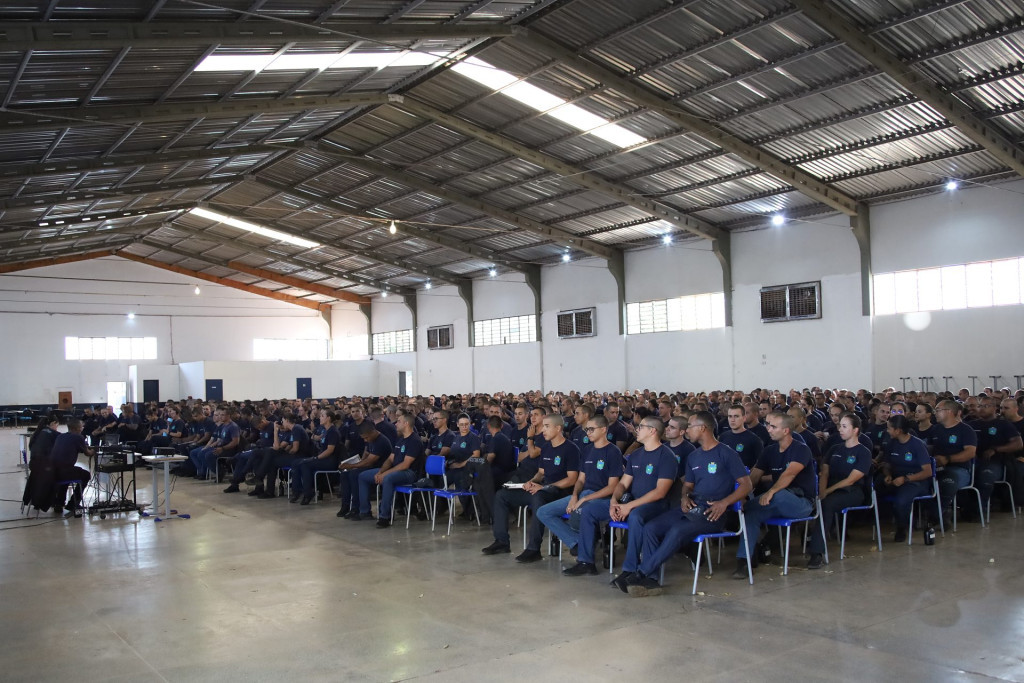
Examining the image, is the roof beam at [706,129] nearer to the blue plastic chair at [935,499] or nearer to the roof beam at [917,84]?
the roof beam at [917,84]

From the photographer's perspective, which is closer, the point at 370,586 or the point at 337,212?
the point at 370,586

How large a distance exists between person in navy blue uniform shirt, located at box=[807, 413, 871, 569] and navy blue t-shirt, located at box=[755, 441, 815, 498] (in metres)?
0.33

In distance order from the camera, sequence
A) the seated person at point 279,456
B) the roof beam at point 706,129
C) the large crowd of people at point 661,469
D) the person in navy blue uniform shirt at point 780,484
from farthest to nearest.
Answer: the roof beam at point 706,129
the seated person at point 279,456
the person in navy blue uniform shirt at point 780,484
the large crowd of people at point 661,469

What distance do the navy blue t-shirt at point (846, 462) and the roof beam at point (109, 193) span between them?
17076mm

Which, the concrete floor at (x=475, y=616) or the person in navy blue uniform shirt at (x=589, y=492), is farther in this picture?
the person in navy blue uniform shirt at (x=589, y=492)

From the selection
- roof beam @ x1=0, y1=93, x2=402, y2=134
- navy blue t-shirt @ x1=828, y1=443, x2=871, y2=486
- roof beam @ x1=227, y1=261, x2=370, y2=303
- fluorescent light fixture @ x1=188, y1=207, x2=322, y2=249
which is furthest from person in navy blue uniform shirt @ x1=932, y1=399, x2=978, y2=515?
roof beam @ x1=227, y1=261, x2=370, y2=303

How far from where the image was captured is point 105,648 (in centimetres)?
494

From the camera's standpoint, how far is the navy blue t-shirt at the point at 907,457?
719 centimetres

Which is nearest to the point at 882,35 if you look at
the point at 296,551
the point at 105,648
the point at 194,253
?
the point at 296,551

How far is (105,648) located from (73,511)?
623 cm

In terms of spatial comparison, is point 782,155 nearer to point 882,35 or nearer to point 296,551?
point 882,35

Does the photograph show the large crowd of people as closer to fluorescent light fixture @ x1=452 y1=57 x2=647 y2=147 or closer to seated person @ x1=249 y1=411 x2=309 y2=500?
seated person @ x1=249 y1=411 x2=309 y2=500

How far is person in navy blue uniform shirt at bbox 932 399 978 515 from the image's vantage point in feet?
25.2

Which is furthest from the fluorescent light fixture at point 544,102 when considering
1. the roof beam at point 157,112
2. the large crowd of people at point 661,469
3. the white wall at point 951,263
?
the large crowd of people at point 661,469
